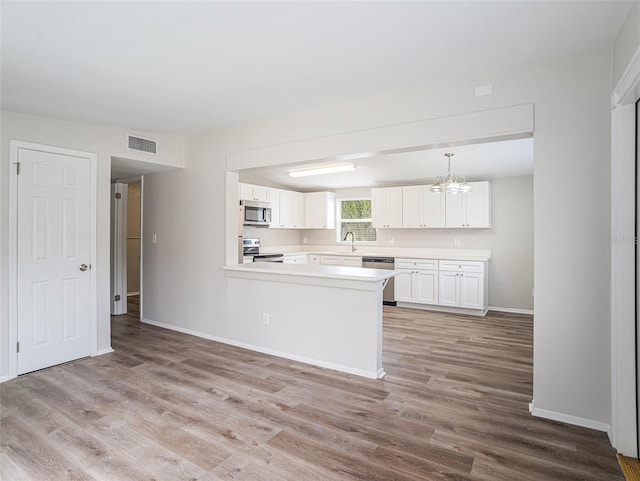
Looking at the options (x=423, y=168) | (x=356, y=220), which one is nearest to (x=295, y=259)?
(x=356, y=220)

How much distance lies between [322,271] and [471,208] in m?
3.52

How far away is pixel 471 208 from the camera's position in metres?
6.03

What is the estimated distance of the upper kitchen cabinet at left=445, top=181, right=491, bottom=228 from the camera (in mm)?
5926

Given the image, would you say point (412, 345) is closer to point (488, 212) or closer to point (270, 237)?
point (488, 212)

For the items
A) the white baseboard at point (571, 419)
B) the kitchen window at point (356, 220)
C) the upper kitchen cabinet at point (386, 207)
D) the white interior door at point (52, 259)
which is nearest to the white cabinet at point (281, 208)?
the kitchen window at point (356, 220)

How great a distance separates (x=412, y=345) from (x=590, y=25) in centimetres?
325

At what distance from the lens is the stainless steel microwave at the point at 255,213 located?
6.05m

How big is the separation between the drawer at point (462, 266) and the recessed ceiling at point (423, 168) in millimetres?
1452

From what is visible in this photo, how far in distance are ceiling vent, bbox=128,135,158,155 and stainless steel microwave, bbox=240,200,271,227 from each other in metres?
1.87

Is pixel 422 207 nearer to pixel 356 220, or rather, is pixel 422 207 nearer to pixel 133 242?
pixel 356 220

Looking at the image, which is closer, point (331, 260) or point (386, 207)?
point (386, 207)

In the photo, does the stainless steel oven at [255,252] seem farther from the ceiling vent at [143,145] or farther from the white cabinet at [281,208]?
the ceiling vent at [143,145]

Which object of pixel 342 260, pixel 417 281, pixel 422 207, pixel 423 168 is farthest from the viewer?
pixel 342 260

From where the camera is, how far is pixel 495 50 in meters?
2.36
